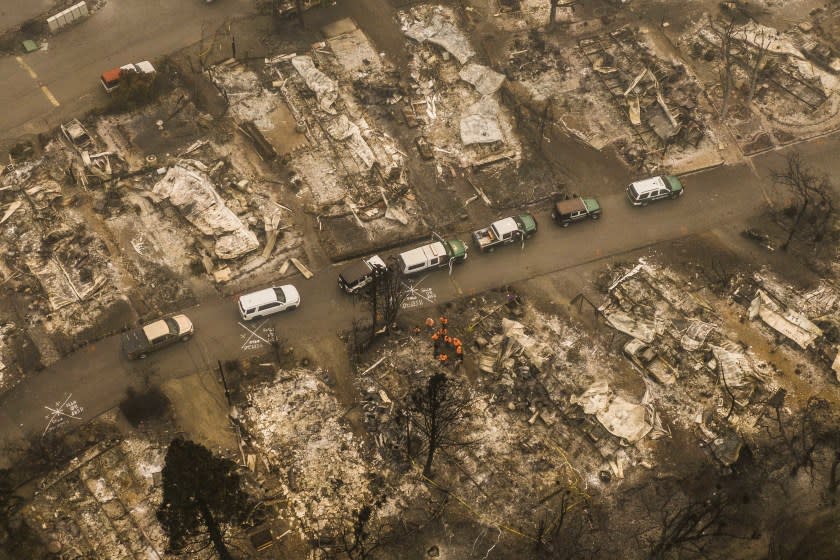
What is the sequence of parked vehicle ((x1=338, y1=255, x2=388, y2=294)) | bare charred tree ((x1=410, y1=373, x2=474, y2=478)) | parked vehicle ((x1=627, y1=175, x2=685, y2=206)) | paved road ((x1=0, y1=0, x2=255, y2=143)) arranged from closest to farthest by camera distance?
bare charred tree ((x1=410, y1=373, x2=474, y2=478)) < parked vehicle ((x1=338, y1=255, x2=388, y2=294)) < parked vehicle ((x1=627, y1=175, x2=685, y2=206)) < paved road ((x1=0, y1=0, x2=255, y2=143))

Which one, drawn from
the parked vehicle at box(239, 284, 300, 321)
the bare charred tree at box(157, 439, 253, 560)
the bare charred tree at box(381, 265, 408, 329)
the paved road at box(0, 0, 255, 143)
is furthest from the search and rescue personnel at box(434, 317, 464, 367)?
the paved road at box(0, 0, 255, 143)

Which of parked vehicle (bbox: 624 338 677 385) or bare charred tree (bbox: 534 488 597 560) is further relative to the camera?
parked vehicle (bbox: 624 338 677 385)

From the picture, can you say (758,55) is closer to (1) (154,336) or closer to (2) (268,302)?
(2) (268,302)

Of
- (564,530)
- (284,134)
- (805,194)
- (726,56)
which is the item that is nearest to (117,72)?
(284,134)

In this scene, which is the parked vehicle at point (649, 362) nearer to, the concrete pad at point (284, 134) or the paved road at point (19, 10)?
the concrete pad at point (284, 134)

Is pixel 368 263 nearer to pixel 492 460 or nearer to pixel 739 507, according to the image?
pixel 492 460

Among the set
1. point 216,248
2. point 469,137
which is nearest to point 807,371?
point 469,137

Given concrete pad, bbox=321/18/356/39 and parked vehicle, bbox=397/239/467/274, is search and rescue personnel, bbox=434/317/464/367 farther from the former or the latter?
concrete pad, bbox=321/18/356/39
